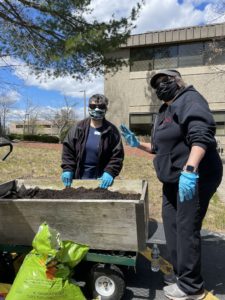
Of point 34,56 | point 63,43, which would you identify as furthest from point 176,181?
point 34,56

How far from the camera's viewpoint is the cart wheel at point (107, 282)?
140 inches

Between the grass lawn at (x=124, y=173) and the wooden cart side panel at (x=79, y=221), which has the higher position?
the wooden cart side panel at (x=79, y=221)

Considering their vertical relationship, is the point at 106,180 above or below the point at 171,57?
below

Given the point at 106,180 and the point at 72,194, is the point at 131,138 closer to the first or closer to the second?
the point at 106,180

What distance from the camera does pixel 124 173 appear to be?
1183 cm

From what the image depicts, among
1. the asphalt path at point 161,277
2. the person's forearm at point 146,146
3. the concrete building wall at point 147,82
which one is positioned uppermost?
the concrete building wall at point 147,82

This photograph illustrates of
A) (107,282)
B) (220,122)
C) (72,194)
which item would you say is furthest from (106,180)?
(220,122)

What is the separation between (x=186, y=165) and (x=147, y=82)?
22988 mm

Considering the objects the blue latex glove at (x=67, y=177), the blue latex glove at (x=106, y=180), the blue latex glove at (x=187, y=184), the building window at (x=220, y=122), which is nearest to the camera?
the blue latex glove at (x=187, y=184)

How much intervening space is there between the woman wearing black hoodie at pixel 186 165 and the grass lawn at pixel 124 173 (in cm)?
296

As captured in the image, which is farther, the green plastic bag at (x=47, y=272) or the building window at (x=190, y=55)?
the building window at (x=190, y=55)

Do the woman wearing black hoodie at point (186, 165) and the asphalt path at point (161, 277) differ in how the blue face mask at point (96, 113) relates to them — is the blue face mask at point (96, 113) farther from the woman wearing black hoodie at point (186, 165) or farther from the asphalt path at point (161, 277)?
the asphalt path at point (161, 277)

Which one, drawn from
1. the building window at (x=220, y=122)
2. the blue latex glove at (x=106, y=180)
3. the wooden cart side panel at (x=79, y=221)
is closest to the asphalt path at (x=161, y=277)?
the wooden cart side panel at (x=79, y=221)

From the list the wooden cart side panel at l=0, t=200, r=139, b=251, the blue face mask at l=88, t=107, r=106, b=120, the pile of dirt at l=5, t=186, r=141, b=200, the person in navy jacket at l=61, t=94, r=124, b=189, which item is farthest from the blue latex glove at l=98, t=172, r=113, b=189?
the wooden cart side panel at l=0, t=200, r=139, b=251
